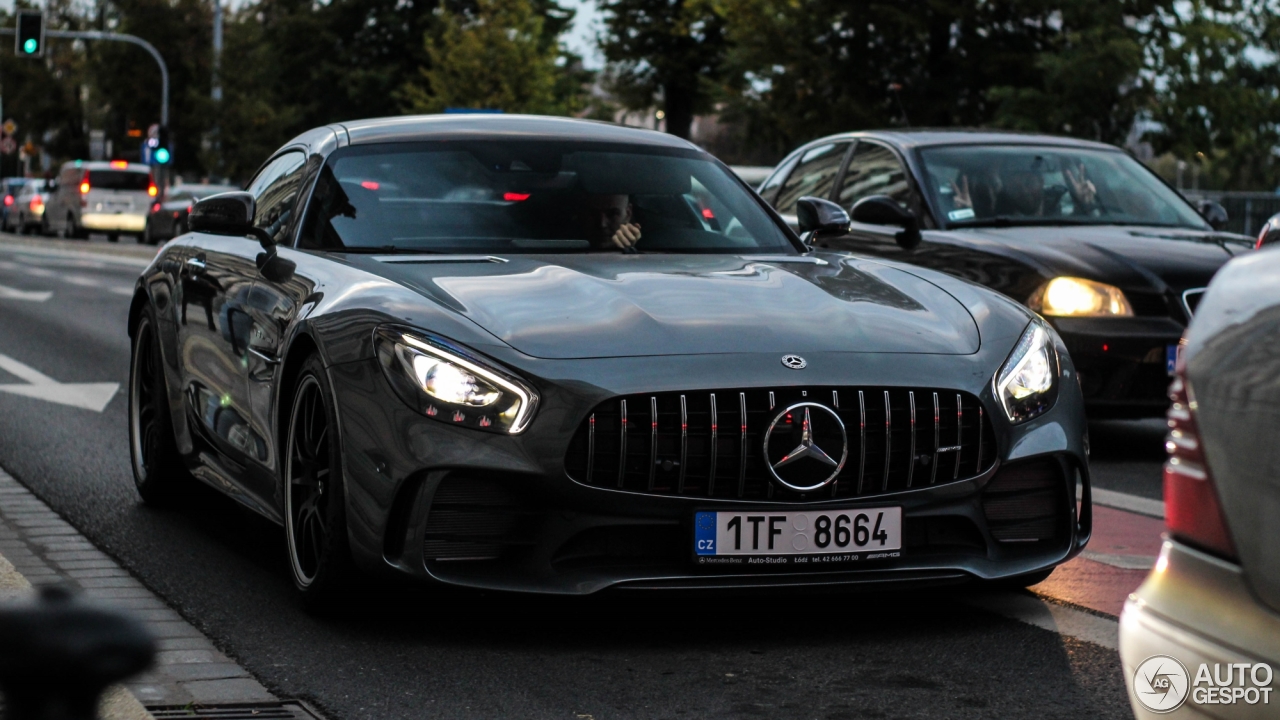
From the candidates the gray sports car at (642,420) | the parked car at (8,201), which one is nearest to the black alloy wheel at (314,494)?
the gray sports car at (642,420)

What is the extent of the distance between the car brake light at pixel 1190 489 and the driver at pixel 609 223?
348 cm

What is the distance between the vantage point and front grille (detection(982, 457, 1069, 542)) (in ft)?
16.9

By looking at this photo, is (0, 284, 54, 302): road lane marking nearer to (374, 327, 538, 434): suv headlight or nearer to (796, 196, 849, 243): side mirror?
(796, 196, 849, 243): side mirror

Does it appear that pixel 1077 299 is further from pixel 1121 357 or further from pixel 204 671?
pixel 204 671

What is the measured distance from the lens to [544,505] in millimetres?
4824

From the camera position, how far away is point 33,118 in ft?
304

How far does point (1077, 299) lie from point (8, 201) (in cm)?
5450

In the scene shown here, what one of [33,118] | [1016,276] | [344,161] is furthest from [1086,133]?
[33,118]

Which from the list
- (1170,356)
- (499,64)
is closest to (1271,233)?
(1170,356)

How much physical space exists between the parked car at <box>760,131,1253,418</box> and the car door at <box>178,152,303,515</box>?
2.78 m

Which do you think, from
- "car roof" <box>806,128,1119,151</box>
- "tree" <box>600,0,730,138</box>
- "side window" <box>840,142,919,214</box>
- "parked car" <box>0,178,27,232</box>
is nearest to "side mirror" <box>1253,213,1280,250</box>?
"car roof" <box>806,128,1119,151</box>

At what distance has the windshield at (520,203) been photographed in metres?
6.14

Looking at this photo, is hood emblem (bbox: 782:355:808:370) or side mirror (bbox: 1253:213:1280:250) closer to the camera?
hood emblem (bbox: 782:355:808:370)

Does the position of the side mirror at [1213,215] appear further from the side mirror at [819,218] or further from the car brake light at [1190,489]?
the car brake light at [1190,489]
